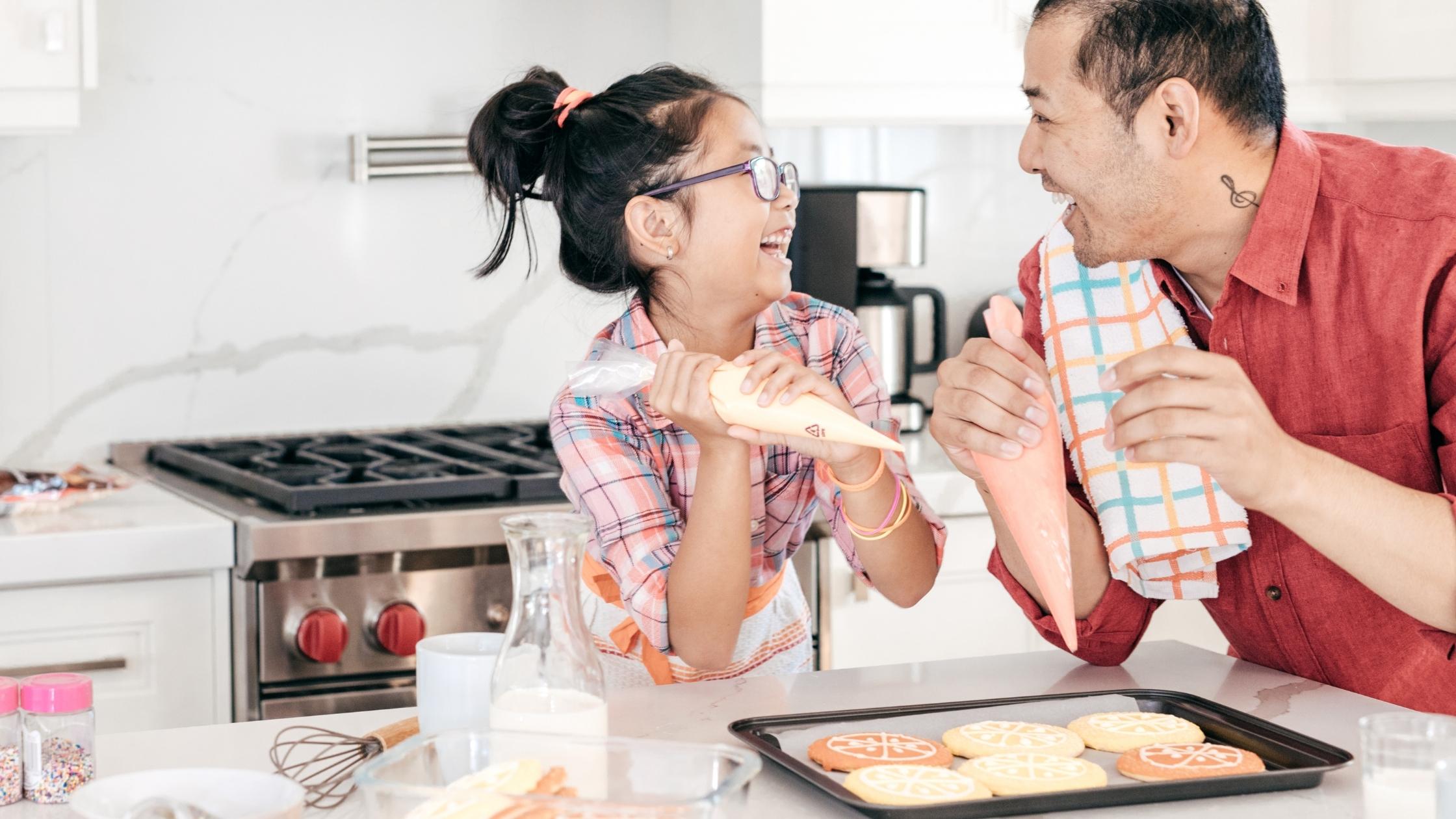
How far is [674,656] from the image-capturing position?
61.9 inches

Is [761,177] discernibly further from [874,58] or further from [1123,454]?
[874,58]

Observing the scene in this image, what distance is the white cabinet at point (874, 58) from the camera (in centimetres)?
242

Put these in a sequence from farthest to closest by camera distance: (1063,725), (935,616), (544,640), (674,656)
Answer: (935,616) → (674,656) → (1063,725) → (544,640)

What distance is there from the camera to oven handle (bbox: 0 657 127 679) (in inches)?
76.8

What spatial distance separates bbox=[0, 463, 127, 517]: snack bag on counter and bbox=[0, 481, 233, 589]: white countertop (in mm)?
14

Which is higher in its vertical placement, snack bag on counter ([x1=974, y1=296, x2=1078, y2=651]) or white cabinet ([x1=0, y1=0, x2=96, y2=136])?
white cabinet ([x1=0, y1=0, x2=96, y2=136])

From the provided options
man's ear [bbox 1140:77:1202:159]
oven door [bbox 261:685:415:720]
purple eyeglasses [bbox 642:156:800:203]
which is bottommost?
oven door [bbox 261:685:415:720]

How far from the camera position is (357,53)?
2623 mm

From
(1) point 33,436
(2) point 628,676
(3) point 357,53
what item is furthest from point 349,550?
(3) point 357,53

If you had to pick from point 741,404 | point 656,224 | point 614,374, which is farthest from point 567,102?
point 741,404

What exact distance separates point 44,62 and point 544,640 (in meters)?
1.56

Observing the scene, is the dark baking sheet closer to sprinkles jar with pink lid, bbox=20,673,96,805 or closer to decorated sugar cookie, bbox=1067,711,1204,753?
decorated sugar cookie, bbox=1067,711,1204,753

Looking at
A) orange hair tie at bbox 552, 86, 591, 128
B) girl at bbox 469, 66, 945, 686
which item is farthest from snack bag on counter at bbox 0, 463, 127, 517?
orange hair tie at bbox 552, 86, 591, 128

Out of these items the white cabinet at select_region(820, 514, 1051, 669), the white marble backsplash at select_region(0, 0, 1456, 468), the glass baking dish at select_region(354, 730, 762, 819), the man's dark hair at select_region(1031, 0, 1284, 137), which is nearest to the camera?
the glass baking dish at select_region(354, 730, 762, 819)
